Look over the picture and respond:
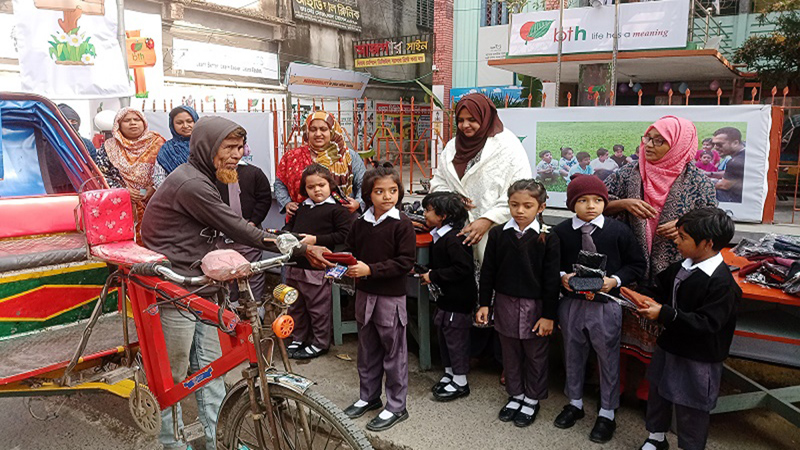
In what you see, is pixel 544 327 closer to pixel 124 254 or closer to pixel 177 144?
pixel 124 254

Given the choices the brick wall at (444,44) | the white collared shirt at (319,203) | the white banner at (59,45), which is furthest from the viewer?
the brick wall at (444,44)

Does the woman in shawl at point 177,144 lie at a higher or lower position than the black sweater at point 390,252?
higher

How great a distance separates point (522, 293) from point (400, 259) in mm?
709

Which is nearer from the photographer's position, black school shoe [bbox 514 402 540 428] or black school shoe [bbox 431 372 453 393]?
black school shoe [bbox 514 402 540 428]

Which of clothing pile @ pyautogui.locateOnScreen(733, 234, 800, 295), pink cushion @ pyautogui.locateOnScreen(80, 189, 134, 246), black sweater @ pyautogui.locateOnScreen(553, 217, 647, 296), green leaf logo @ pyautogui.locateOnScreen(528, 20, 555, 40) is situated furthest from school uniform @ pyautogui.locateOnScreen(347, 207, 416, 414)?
green leaf logo @ pyautogui.locateOnScreen(528, 20, 555, 40)

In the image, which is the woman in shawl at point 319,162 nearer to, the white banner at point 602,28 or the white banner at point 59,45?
the white banner at point 59,45

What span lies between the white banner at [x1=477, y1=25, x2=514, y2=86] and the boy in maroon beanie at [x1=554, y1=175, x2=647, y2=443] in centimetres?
1312

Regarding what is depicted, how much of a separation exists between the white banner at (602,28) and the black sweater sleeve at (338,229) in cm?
816

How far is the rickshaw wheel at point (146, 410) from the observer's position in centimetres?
262

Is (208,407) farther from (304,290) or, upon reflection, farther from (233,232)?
(304,290)

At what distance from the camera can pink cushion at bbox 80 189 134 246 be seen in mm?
2822

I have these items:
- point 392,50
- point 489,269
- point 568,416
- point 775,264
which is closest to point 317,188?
point 489,269

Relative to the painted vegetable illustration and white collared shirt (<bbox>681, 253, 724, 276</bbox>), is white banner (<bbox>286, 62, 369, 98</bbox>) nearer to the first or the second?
the painted vegetable illustration

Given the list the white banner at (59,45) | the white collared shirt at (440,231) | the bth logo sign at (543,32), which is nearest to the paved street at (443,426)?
the white collared shirt at (440,231)
